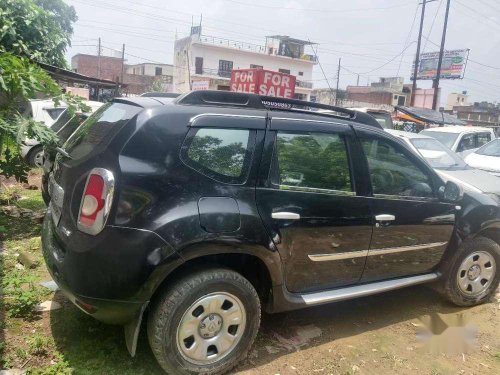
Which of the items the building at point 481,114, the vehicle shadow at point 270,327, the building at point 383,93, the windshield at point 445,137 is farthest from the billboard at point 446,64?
the vehicle shadow at point 270,327

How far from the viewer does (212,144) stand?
109 inches

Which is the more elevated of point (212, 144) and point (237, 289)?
point (212, 144)

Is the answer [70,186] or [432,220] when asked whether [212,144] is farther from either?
[432,220]

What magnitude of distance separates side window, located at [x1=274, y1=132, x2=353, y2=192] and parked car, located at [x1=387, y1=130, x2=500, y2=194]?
3.77 metres

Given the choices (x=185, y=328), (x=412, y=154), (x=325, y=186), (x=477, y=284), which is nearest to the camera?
(x=185, y=328)

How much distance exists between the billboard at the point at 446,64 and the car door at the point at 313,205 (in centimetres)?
4066

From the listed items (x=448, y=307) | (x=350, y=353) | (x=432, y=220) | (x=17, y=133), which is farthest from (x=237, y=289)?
(x=17, y=133)

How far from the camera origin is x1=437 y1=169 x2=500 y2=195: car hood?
642 cm

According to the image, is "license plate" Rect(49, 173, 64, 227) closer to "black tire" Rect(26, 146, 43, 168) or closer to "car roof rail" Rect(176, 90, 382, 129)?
"car roof rail" Rect(176, 90, 382, 129)

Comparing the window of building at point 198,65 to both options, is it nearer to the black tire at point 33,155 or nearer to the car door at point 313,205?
the black tire at point 33,155

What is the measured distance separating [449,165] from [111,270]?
21.5 ft

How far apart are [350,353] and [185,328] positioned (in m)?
1.41

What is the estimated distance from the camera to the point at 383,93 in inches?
2128

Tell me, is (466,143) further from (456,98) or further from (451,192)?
(456,98)
